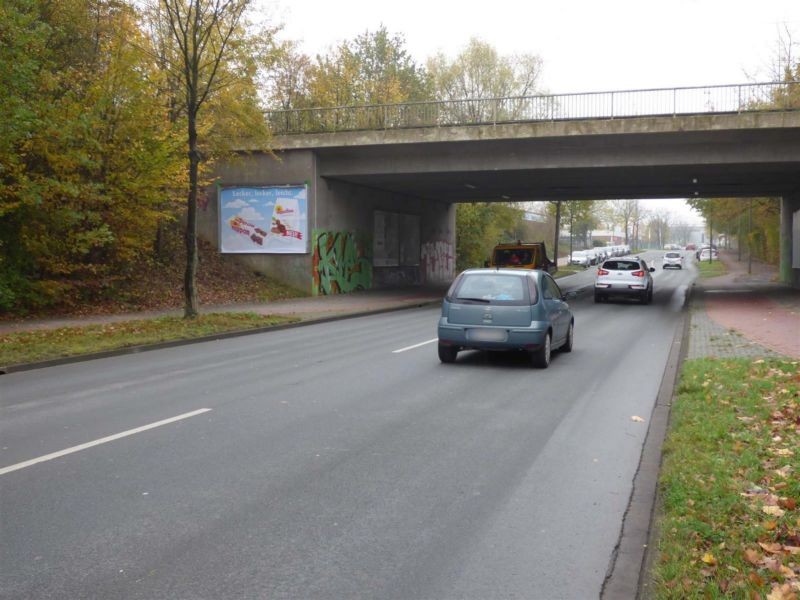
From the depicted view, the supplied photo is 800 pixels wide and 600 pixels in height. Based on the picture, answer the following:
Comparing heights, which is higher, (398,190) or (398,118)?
(398,118)

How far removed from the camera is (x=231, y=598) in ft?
12.0

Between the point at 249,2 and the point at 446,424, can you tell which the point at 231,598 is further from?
the point at 249,2

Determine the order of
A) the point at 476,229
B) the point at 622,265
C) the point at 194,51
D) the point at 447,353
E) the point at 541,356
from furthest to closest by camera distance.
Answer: the point at 476,229 → the point at 622,265 → the point at 194,51 → the point at 447,353 → the point at 541,356

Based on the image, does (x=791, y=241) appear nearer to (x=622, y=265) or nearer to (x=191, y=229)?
(x=622, y=265)

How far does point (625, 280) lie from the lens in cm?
2645

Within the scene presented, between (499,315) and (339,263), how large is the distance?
19.1 metres

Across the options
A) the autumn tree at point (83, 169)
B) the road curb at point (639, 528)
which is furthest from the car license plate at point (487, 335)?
the autumn tree at point (83, 169)

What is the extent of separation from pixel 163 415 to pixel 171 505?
3018mm

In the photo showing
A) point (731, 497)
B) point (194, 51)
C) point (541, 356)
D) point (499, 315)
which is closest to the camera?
point (731, 497)

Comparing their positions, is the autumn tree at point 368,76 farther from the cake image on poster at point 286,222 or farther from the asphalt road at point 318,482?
the asphalt road at point 318,482

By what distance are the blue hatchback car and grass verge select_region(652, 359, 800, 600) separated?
309 centimetres

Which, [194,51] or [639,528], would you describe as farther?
[194,51]

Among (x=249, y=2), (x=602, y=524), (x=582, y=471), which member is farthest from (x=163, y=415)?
(x=249, y=2)

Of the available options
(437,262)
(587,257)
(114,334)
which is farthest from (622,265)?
(587,257)
